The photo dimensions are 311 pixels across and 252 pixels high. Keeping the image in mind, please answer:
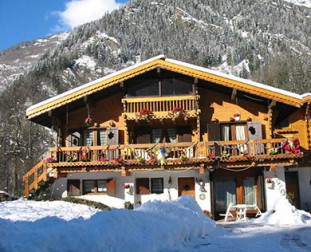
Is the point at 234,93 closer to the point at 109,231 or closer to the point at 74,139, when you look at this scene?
the point at 74,139

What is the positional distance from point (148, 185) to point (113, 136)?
3.10m

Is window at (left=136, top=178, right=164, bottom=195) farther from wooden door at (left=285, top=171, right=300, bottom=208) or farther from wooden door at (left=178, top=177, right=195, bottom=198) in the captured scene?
wooden door at (left=285, top=171, right=300, bottom=208)

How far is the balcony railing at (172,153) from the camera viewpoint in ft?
60.5

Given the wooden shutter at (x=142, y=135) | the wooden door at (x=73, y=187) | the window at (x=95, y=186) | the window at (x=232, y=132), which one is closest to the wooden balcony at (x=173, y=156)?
the wooden door at (x=73, y=187)

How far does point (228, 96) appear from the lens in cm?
2084

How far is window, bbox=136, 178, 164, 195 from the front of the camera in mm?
19828

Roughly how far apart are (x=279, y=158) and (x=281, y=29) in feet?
518

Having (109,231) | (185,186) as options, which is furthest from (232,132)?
(109,231)

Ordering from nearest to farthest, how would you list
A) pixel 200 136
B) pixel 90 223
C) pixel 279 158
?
pixel 90 223 → pixel 279 158 → pixel 200 136

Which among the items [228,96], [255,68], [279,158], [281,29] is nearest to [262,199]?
[279,158]

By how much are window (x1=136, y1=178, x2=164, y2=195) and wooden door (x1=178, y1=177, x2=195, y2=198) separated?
91cm

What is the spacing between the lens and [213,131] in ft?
65.9

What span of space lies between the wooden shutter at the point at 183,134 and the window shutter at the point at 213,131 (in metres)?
1.14

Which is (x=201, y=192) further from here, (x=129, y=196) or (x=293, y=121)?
(x=293, y=121)
